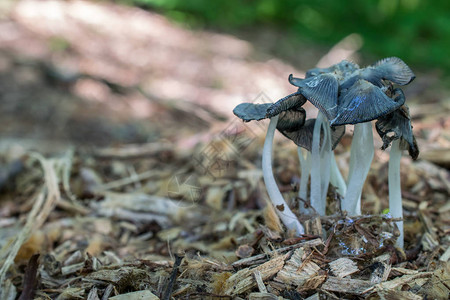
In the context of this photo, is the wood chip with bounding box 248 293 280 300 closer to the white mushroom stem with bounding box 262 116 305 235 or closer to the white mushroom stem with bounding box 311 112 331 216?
the white mushroom stem with bounding box 262 116 305 235

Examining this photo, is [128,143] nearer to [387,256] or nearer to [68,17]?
[387,256]

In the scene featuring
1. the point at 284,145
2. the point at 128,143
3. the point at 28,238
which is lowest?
the point at 28,238

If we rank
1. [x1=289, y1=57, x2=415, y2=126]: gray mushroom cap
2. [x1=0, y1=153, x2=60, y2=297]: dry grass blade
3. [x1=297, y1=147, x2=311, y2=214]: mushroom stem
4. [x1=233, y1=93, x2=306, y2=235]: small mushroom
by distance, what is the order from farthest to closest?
[x1=0, y1=153, x2=60, y2=297]: dry grass blade → [x1=297, y1=147, x2=311, y2=214]: mushroom stem → [x1=233, y1=93, x2=306, y2=235]: small mushroom → [x1=289, y1=57, x2=415, y2=126]: gray mushroom cap

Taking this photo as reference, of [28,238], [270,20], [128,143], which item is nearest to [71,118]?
[128,143]

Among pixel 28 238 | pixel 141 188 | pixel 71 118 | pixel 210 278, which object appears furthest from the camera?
pixel 71 118

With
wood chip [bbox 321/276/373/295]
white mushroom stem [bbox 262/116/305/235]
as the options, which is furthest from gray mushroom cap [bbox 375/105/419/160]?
wood chip [bbox 321/276/373/295]

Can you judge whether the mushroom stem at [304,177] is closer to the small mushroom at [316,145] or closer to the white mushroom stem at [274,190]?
the small mushroom at [316,145]

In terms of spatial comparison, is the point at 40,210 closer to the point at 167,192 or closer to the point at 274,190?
the point at 167,192
